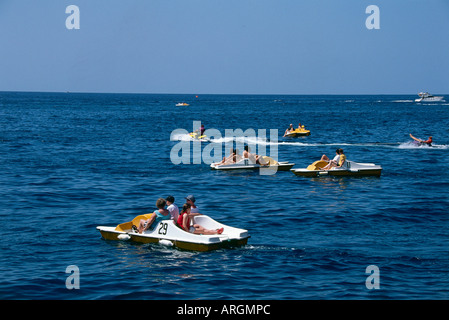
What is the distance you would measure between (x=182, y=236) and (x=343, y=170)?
→ 16.5 m

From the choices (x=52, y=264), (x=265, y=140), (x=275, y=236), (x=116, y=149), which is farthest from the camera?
(x=265, y=140)

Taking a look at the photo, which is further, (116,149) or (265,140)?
(265,140)

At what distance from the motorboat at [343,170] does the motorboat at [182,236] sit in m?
14.5

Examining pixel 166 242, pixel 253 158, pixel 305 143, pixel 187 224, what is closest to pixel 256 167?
pixel 253 158

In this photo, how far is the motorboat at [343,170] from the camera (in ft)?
103

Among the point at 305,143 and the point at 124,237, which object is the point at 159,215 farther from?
the point at 305,143

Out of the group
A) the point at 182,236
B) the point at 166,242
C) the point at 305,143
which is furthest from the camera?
the point at 305,143

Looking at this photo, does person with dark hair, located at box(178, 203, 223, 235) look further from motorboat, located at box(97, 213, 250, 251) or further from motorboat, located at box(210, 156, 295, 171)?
motorboat, located at box(210, 156, 295, 171)

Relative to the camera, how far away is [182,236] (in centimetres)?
1703

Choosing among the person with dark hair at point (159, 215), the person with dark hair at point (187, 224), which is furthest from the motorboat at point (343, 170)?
the person with dark hair at point (159, 215)
